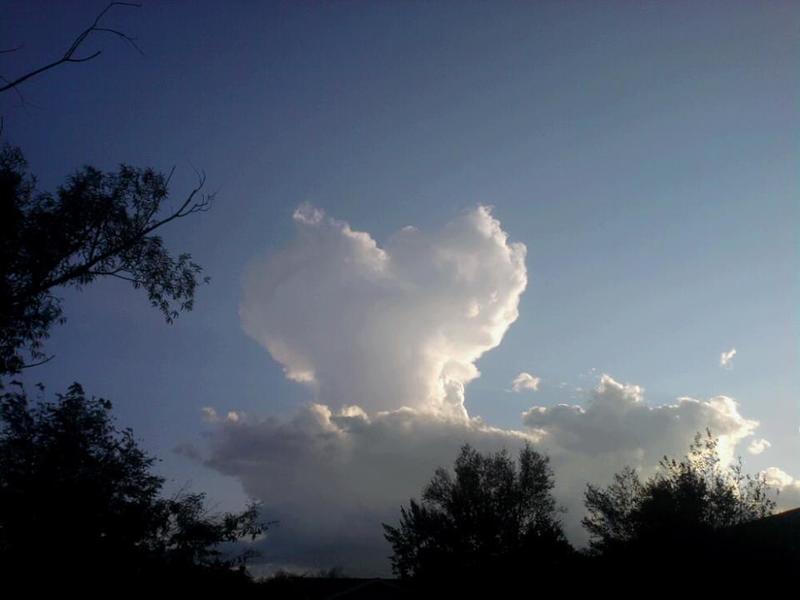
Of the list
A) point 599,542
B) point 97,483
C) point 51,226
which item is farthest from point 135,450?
point 599,542

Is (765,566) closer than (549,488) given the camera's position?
Yes

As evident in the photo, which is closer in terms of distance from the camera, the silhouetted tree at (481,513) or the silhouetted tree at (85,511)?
the silhouetted tree at (85,511)

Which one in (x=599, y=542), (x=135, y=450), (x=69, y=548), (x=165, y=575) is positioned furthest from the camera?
(x=599, y=542)

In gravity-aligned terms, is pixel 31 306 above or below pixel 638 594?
above

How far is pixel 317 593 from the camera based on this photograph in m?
39.1

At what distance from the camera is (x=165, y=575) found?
765 inches

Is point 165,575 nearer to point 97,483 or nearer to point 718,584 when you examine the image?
point 97,483

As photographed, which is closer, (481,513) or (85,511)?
(85,511)

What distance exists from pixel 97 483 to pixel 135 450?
2998mm

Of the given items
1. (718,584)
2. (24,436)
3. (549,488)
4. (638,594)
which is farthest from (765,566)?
(549,488)

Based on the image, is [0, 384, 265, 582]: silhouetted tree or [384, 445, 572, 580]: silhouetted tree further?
[384, 445, 572, 580]: silhouetted tree

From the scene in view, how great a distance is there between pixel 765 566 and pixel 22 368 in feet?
79.6

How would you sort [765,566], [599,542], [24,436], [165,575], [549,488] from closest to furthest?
[765,566], [165,575], [24,436], [599,542], [549,488]

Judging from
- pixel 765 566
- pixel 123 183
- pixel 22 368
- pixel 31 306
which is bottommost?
pixel 765 566
